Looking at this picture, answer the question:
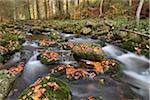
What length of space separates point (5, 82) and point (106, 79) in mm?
2835

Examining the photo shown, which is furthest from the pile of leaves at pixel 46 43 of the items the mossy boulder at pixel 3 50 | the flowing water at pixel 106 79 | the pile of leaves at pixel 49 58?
the pile of leaves at pixel 49 58

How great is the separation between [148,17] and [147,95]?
12.2 meters

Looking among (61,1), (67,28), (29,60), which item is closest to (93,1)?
(61,1)

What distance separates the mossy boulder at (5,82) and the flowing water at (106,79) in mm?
139

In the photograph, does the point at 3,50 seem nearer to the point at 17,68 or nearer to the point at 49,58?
the point at 17,68

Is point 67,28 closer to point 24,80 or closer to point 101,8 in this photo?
point 101,8

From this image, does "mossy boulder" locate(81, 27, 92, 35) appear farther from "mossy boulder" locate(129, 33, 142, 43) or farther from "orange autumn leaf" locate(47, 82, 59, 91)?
"orange autumn leaf" locate(47, 82, 59, 91)

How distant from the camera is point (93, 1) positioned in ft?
73.3

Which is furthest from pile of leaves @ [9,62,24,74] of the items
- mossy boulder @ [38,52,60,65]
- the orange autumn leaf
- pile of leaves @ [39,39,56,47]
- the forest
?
pile of leaves @ [39,39,56,47]

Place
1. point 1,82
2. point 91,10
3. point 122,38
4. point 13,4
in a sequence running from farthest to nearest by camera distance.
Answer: point 13,4, point 91,10, point 122,38, point 1,82

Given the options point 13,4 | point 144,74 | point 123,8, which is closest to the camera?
point 144,74

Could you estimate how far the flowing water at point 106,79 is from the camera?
19.7 feet

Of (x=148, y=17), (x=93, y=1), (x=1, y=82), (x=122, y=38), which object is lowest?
(x=1, y=82)

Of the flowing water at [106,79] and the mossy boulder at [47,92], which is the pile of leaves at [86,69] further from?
the mossy boulder at [47,92]
